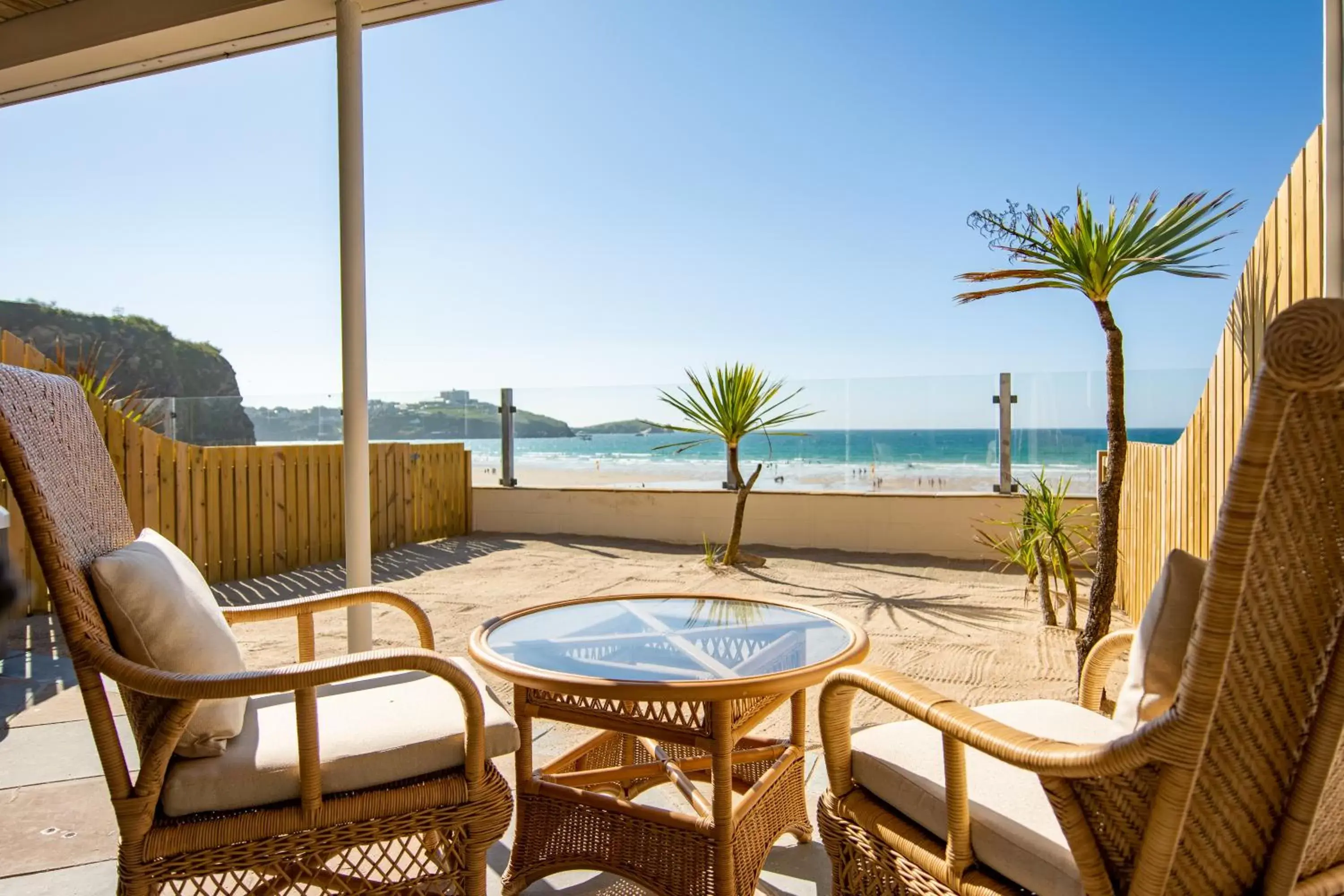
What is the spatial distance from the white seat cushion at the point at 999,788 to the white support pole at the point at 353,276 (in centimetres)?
201

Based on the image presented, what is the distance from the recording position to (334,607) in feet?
6.27

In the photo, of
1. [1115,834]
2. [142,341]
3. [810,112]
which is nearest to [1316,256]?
[1115,834]

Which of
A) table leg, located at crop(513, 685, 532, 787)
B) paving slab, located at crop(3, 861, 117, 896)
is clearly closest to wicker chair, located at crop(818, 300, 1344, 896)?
table leg, located at crop(513, 685, 532, 787)

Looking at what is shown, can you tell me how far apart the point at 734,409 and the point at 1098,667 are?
4447 mm

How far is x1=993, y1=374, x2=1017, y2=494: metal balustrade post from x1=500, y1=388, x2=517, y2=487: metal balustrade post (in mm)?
4383

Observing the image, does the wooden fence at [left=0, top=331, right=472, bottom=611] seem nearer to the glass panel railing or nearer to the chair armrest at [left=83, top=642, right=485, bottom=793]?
the glass panel railing

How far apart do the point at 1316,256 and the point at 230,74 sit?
14.1ft

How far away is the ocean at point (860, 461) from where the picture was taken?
6.20 m

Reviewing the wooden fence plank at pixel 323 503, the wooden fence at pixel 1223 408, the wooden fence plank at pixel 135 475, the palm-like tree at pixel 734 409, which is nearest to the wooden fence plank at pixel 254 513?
the wooden fence plank at pixel 323 503

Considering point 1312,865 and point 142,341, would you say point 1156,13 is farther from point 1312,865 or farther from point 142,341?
point 142,341

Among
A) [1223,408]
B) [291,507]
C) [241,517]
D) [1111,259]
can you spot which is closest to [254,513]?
[241,517]

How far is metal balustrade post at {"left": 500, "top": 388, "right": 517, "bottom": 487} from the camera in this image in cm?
797

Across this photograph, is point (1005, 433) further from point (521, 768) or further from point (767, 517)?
point (521, 768)

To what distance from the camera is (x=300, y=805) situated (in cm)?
132
